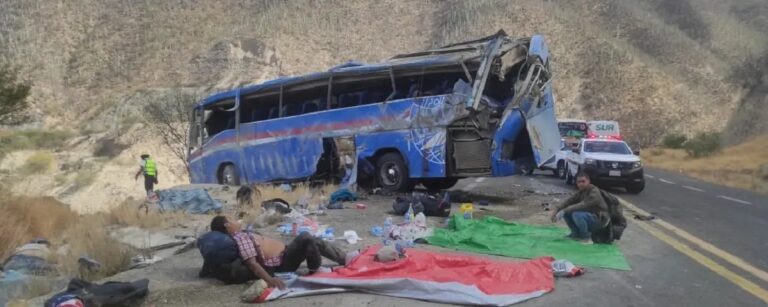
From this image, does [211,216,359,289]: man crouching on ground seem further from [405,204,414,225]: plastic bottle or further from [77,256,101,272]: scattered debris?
[405,204,414,225]: plastic bottle

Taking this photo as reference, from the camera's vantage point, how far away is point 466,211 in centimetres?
1122

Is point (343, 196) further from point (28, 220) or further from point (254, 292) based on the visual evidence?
point (254, 292)

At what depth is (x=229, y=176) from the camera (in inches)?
738

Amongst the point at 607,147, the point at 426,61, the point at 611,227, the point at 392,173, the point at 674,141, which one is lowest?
the point at 611,227

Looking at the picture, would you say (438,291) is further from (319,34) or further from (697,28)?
(697,28)

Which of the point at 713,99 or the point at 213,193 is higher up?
the point at 713,99

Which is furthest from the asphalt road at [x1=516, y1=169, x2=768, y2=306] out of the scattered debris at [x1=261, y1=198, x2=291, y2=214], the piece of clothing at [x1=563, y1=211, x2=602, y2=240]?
the scattered debris at [x1=261, y1=198, x2=291, y2=214]

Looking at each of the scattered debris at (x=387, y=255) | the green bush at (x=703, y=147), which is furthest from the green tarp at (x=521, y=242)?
the green bush at (x=703, y=147)

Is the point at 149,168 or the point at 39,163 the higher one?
the point at 39,163

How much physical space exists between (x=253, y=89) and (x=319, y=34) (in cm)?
4383

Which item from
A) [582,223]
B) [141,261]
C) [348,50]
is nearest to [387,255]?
[582,223]

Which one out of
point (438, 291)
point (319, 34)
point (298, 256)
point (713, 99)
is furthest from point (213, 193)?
point (713, 99)

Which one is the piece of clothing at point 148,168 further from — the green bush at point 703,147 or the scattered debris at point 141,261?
the green bush at point 703,147

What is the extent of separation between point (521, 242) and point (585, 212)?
933 millimetres
